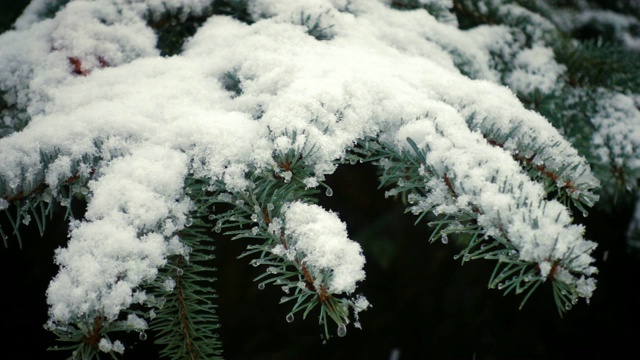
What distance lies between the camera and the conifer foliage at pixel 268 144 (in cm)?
73

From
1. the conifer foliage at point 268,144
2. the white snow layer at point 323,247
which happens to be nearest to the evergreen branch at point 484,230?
the conifer foliage at point 268,144

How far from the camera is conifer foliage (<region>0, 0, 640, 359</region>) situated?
0.73 meters

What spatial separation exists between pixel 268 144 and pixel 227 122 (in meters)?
0.14

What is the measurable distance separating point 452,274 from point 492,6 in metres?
1.68

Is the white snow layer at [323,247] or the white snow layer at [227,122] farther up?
the white snow layer at [227,122]

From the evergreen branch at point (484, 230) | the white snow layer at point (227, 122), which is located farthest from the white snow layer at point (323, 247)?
the evergreen branch at point (484, 230)

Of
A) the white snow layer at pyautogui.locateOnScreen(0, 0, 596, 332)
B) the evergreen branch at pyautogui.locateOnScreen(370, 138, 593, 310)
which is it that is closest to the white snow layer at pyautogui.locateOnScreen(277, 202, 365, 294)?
the white snow layer at pyautogui.locateOnScreen(0, 0, 596, 332)

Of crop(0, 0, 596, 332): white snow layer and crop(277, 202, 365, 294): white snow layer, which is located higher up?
crop(0, 0, 596, 332): white snow layer

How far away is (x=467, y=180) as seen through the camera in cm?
79

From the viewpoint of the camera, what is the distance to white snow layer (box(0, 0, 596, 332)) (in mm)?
725

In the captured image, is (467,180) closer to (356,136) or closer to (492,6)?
(356,136)

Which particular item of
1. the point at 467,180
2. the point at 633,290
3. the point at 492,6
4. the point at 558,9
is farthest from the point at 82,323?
the point at 633,290

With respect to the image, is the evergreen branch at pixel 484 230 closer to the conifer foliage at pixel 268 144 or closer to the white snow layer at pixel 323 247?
the conifer foliage at pixel 268 144

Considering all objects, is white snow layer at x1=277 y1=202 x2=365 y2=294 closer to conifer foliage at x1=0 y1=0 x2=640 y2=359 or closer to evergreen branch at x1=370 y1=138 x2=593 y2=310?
conifer foliage at x1=0 y1=0 x2=640 y2=359
